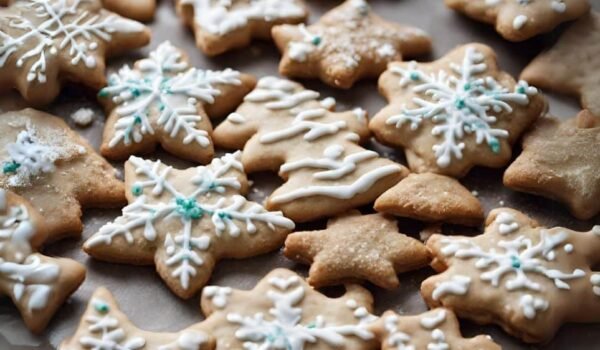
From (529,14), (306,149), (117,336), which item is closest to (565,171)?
(529,14)

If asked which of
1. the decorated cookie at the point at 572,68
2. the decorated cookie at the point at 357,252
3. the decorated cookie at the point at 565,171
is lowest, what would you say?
the decorated cookie at the point at 357,252

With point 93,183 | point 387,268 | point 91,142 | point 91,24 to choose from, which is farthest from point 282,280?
point 91,24

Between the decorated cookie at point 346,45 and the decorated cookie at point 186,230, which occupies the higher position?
the decorated cookie at point 346,45

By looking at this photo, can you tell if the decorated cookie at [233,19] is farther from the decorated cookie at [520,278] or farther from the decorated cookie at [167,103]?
the decorated cookie at [520,278]

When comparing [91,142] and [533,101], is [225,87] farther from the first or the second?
[533,101]

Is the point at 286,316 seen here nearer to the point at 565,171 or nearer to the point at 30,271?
the point at 30,271

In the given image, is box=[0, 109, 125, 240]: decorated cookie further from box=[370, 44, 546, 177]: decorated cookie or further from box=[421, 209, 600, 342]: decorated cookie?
box=[421, 209, 600, 342]: decorated cookie

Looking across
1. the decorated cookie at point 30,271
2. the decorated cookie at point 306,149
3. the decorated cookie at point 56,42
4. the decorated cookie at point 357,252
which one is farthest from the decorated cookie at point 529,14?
the decorated cookie at point 30,271
